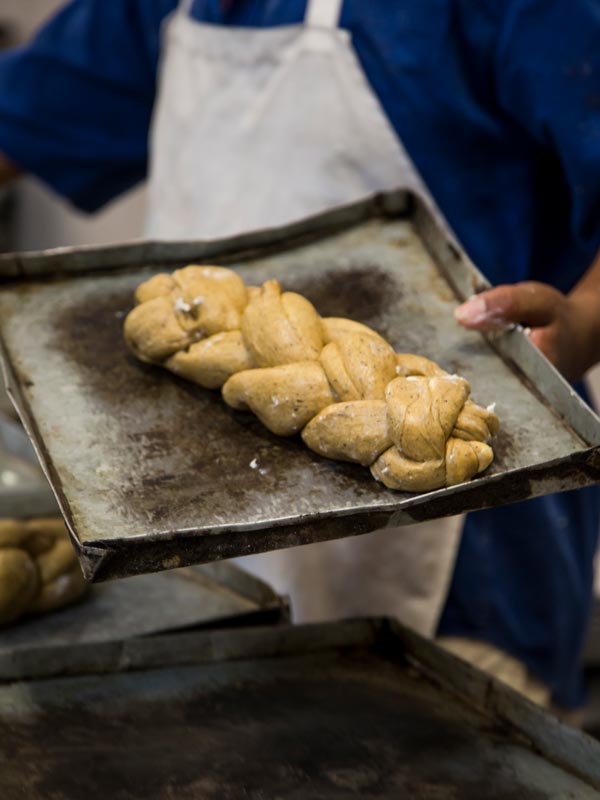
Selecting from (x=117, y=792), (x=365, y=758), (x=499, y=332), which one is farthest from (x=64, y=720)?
(x=499, y=332)

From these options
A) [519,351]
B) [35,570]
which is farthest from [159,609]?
[519,351]

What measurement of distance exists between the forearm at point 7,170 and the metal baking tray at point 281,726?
1.44 m

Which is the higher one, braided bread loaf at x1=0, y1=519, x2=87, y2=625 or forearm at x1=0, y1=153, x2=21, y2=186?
forearm at x1=0, y1=153, x2=21, y2=186

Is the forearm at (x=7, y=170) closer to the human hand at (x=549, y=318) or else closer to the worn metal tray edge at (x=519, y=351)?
the worn metal tray edge at (x=519, y=351)

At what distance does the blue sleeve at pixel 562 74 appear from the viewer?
1.50m

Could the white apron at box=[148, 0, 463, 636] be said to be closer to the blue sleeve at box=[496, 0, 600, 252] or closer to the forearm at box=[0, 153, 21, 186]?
the blue sleeve at box=[496, 0, 600, 252]

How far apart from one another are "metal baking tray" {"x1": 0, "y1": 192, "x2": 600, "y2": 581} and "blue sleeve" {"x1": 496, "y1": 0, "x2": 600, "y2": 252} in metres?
0.26

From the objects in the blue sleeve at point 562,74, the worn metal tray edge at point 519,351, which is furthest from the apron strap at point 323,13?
the worn metal tray edge at point 519,351

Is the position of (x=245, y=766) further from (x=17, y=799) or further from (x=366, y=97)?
(x=366, y=97)

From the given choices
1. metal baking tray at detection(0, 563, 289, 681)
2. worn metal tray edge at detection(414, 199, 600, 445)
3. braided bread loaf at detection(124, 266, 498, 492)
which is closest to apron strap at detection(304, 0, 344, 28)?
worn metal tray edge at detection(414, 199, 600, 445)

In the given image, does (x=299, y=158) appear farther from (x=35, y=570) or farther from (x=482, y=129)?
(x=35, y=570)

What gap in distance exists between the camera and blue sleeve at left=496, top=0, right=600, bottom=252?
1505 mm

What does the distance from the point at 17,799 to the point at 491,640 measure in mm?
1095

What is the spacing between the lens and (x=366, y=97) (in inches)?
66.6
